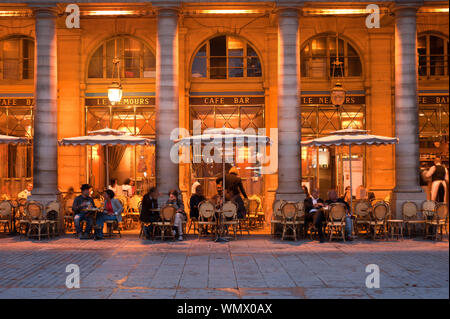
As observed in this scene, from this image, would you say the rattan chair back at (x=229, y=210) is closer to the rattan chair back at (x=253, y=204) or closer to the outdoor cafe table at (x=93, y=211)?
the rattan chair back at (x=253, y=204)

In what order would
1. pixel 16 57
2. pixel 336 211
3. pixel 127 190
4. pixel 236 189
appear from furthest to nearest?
pixel 16 57 → pixel 127 190 → pixel 236 189 → pixel 336 211

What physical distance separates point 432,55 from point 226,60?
7759mm

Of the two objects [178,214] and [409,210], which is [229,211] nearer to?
[178,214]

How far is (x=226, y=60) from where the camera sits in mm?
20453

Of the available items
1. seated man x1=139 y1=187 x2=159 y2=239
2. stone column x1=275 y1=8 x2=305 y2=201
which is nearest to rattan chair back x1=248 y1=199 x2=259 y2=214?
stone column x1=275 y1=8 x2=305 y2=201

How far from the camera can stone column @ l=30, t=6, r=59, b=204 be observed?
16141mm

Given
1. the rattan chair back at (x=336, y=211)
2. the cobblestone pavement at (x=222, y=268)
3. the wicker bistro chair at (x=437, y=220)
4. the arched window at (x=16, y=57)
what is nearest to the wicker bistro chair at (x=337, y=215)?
the rattan chair back at (x=336, y=211)

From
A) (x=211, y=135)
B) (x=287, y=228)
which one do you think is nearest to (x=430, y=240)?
(x=287, y=228)

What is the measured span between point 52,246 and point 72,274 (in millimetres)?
4026

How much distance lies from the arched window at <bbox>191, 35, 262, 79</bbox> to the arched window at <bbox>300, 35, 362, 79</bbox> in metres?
1.83

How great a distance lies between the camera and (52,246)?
1386cm

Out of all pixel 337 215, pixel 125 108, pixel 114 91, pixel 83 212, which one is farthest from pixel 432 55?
pixel 83 212

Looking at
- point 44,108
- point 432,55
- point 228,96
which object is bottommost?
point 44,108

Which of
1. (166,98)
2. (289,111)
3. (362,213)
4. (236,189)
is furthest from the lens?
(236,189)
